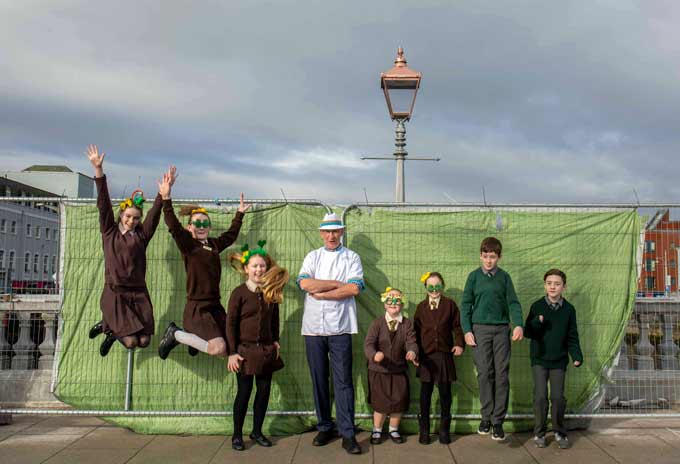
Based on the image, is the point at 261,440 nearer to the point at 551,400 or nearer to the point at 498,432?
the point at 498,432

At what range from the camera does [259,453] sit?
16.8 ft

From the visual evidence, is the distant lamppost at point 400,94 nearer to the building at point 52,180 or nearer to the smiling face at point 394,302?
the smiling face at point 394,302

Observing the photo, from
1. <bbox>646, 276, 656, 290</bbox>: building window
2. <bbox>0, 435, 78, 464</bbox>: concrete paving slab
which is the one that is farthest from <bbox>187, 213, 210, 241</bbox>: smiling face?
<bbox>646, 276, 656, 290</bbox>: building window

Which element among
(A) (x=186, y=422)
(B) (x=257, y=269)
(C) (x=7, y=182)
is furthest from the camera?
(C) (x=7, y=182)

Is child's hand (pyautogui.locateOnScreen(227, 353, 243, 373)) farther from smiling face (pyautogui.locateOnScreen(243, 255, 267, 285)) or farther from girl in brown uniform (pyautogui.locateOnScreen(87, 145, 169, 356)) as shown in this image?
girl in brown uniform (pyautogui.locateOnScreen(87, 145, 169, 356))

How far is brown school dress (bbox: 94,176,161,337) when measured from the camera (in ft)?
18.2

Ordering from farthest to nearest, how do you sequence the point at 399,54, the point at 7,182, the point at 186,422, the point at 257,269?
the point at 7,182
the point at 399,54
the point at 186,422
the point at 257,269

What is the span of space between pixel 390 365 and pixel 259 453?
1.44 m

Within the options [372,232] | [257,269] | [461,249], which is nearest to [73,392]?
[257,269]

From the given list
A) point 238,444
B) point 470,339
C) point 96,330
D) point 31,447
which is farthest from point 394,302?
point 31,447

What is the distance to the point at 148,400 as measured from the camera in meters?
5.91

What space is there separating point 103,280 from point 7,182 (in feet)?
187

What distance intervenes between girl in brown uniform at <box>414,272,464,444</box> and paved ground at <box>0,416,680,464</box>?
246 millimetres

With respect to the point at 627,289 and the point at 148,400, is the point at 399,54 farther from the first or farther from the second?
the point at 148,400
